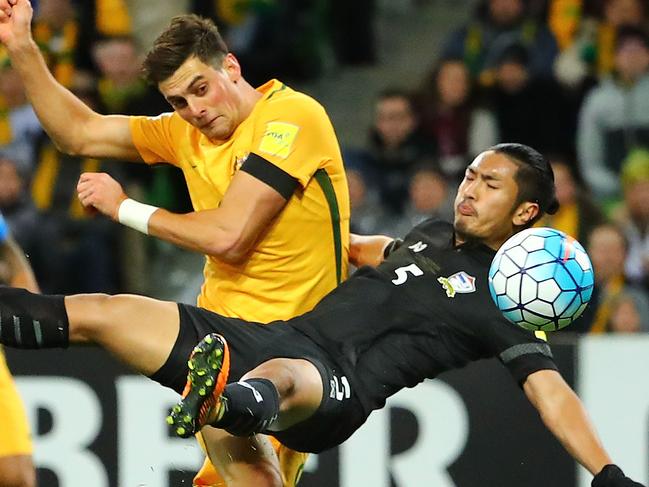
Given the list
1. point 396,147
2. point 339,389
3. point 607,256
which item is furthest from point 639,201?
point 339,389

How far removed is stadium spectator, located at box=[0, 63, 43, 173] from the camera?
9.93 meters

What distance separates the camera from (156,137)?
6.15 metres

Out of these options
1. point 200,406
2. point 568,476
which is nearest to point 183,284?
point 568,476

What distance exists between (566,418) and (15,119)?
5376 mm

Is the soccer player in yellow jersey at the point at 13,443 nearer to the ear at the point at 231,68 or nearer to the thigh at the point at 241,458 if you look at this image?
the thigh at the point at 241,458

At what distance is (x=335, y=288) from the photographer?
5.98 m

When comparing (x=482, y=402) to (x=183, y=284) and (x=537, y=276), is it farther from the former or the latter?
(x=183, y=284)

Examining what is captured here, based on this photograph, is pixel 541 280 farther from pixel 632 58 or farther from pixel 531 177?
pixel 632 58

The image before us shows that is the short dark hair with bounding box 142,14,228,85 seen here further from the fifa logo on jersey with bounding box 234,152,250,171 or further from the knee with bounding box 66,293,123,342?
the knee with bounding box 66,293,123,342

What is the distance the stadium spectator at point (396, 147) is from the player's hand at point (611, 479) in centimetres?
435

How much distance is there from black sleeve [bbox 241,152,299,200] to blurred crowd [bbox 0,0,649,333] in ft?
10.8

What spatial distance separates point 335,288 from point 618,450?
1894 mm

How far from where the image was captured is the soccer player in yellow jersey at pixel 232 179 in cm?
570

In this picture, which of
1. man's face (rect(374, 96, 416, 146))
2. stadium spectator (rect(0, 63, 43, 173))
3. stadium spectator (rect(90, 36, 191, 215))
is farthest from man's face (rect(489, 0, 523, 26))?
stadium spectator (rect(0, 63, 43, 173))
